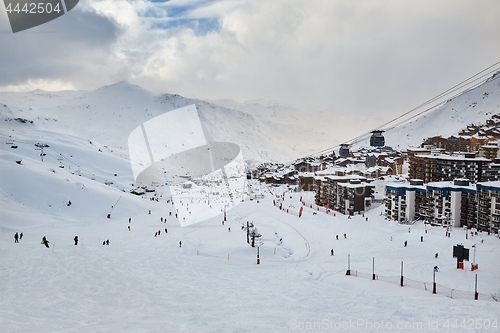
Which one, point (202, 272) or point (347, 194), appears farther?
point (347, 194)

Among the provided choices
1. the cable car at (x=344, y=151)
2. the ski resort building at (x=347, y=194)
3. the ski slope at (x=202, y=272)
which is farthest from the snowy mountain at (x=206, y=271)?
the cable car at (x=344, y=151)

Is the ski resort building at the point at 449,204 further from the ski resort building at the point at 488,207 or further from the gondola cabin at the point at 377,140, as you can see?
the gondola cabin at the point at 377,140

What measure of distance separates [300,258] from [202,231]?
12.1 meters

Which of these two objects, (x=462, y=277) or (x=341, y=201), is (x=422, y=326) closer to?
(x=462, y=277)

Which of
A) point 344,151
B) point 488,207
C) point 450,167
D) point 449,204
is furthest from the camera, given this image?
point 450,167

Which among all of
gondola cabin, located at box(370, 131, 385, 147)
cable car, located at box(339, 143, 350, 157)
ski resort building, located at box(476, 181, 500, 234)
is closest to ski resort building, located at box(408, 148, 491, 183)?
ski resort building, located at box(476, 181, 500, 234)

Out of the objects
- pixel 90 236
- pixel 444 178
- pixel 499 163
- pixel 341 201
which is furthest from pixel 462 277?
pixel 499 163

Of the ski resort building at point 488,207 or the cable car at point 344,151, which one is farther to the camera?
the ski resort building at point 488,207

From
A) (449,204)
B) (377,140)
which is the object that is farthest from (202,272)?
(449,204)

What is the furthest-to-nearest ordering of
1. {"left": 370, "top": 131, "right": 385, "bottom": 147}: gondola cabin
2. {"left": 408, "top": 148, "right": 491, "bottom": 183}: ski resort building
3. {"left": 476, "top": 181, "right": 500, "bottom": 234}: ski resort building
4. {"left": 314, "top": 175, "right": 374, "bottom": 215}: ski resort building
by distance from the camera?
1. {"left": 408, "top": 148, "right": 491, "bottom": 183}: ski resort building
2. {"left": 314, "top": 175, "right": 374, "bottom": 215}: ski resort building
3. {"left": 476, "top": 181, "right": 500, "bottom": 234}: ski resort building
4. {"left": 370, "top": 131, "right": 385, "bottom": 147}: gondola cabin

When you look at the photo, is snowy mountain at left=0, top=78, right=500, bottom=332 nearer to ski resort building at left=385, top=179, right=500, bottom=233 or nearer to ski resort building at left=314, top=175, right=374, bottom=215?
ski resort building at left=385, top=179, right=500, bottom=233

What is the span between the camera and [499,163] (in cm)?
6012

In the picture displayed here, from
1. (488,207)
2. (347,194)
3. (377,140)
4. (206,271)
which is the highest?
(377,140)

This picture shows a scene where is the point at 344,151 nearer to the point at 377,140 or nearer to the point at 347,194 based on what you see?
the point at 377,140
